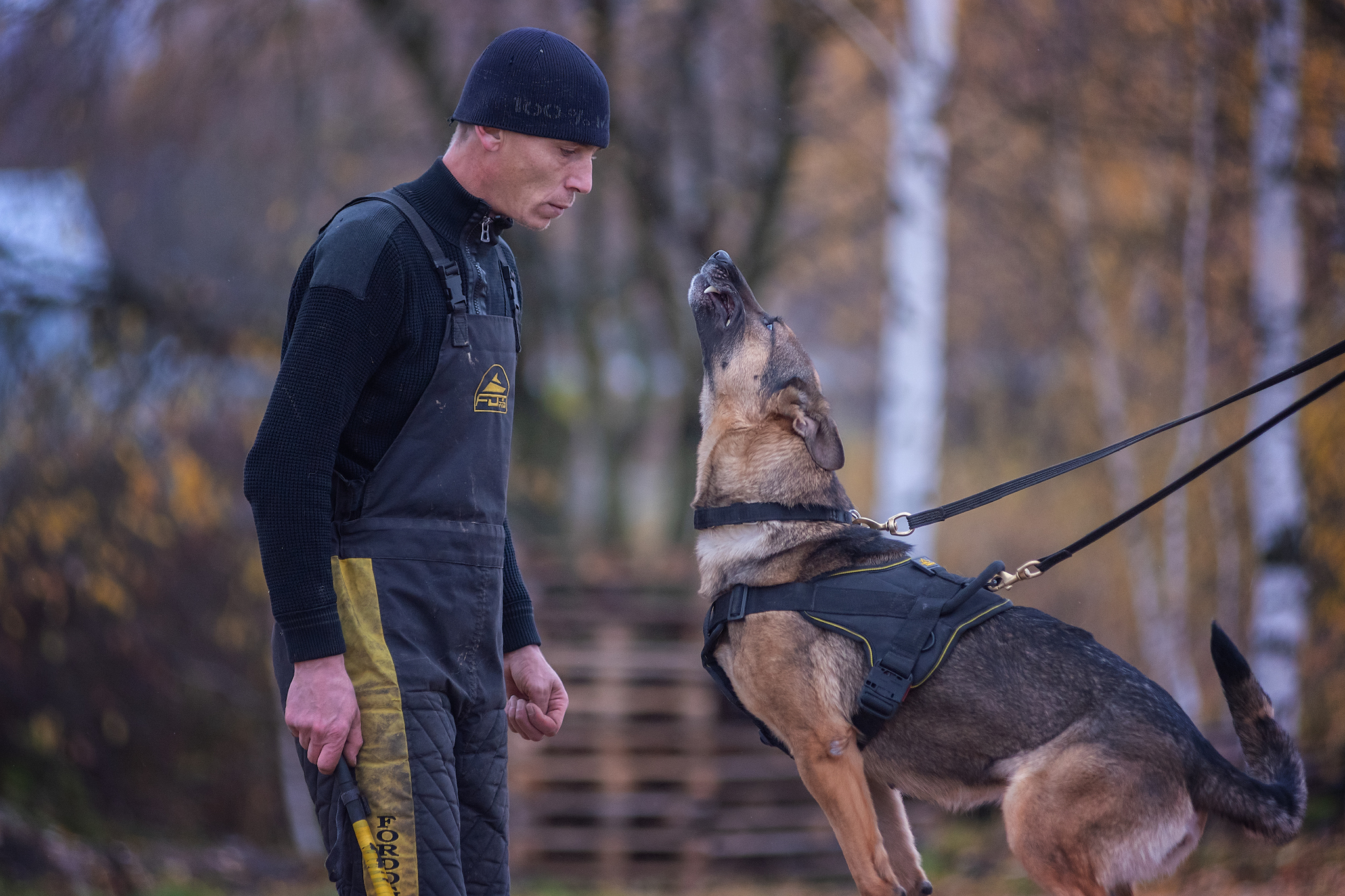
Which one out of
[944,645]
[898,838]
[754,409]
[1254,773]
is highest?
[754,409]

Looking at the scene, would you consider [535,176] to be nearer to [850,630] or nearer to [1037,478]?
[850,630]

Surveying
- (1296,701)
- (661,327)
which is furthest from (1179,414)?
(661,327)

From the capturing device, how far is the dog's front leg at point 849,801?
3.02 meters

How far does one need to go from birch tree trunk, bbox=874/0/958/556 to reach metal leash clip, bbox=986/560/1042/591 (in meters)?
4.22

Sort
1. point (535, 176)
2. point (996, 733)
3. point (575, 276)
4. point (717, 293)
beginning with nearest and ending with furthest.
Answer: point (535, 176), point (996, 733), point (717, 293), point (575, 276)

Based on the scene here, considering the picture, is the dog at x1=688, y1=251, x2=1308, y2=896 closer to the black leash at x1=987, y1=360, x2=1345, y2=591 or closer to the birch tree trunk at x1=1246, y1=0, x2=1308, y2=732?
the black leash at x1=987, y1=360, x2=1345, y2=591

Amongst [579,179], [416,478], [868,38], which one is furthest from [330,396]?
[868,38]

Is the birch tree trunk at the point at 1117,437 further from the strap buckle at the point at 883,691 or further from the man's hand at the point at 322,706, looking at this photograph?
the man's hand at the point at 322,706

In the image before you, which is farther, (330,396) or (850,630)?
(850,630)

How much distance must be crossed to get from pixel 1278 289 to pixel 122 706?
9045mm

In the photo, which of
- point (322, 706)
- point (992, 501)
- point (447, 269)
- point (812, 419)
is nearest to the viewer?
point (322, 706)

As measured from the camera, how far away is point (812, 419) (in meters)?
3.49

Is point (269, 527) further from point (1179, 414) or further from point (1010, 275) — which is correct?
point (1010, 275)

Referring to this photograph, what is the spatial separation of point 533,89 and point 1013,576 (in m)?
1.98
